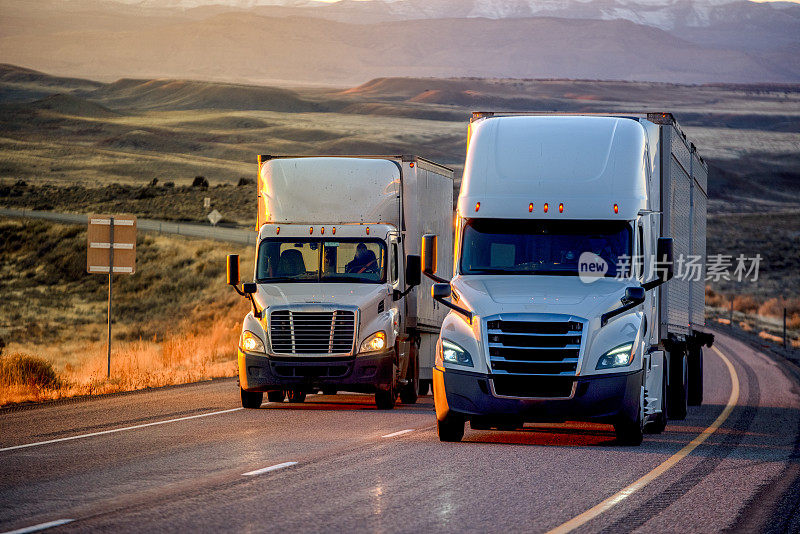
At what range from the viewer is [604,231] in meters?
15.4

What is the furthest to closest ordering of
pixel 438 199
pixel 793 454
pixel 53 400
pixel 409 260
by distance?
pixel 438 199
pixel 53 400
pixel 409 260
pixel 793 454

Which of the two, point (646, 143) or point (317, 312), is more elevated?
point (646, 143)

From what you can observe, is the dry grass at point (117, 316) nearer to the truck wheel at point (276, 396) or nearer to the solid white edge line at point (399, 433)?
the truck wheel at point (276, 396)

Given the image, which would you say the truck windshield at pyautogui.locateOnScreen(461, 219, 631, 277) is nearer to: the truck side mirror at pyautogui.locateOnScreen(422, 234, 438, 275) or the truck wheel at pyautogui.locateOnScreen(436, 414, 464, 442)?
the truck side mirror at pyautogui.locateOnScreen(422, 234, 438, 275)

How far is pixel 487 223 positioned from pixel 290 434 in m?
3.49

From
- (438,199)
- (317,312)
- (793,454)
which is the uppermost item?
(438,199)

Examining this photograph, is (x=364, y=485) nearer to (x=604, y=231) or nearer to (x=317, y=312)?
(x=604, y=231)

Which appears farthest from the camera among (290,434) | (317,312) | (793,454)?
(317,312)

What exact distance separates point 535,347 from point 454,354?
94 centimetres

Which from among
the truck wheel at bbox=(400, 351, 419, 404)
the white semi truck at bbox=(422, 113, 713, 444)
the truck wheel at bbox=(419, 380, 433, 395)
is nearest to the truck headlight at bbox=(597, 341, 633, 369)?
the white semi truck at bbox=(422, 113, 713, 444)

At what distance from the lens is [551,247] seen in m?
15.4

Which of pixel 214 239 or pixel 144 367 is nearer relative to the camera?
pixel 144 367

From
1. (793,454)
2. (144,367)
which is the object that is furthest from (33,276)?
(793,454)

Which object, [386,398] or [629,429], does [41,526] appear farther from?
[386,398]
